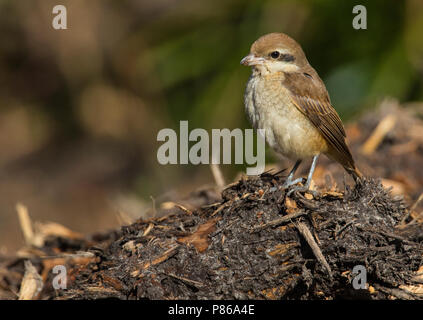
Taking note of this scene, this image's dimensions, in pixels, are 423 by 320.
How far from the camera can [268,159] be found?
6883 mm

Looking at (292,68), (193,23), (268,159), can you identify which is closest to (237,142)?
(268,159)

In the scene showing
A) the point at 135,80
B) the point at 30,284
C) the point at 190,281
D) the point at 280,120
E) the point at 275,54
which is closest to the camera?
the point at 190,281

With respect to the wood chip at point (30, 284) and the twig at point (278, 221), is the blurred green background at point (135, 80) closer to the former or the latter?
the wood chip at point (30, 284)

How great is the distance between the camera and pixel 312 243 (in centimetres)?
306

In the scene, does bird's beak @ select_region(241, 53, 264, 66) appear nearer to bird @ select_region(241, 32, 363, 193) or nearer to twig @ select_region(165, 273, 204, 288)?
bird @ select_region(241, 32, 363, 193)

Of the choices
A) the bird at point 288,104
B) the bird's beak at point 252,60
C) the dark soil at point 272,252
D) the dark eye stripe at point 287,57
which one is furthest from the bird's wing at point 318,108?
the dark soil at point 272,252

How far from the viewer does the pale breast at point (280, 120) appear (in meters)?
4.06

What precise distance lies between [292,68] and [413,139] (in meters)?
1.91

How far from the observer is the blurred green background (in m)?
7.50

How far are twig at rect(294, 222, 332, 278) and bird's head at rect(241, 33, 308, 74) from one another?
1.42 meters

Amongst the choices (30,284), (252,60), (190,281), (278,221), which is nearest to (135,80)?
(252,60)

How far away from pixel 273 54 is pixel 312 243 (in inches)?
63.1

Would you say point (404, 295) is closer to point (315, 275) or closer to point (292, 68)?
Result: point (315, 275)

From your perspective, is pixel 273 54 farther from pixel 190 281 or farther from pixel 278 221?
pixel 190 281
